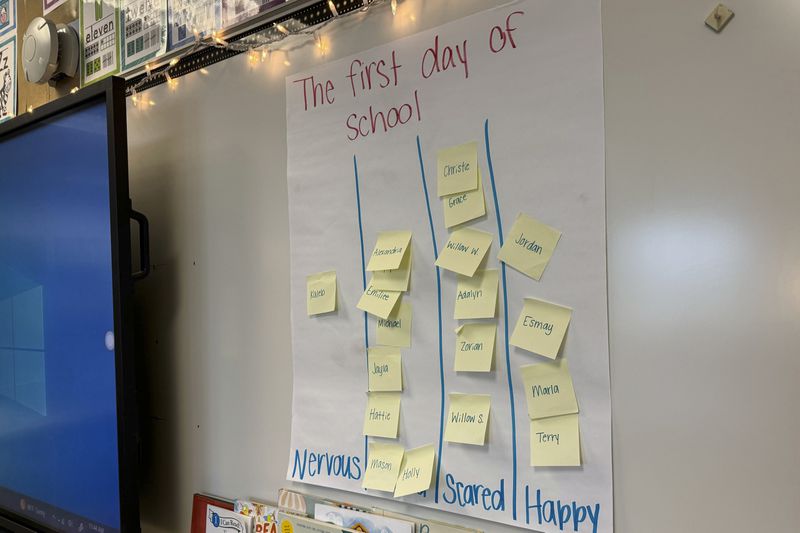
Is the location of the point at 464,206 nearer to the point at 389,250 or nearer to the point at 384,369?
the point at 389,250

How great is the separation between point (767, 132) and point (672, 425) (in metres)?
0.36

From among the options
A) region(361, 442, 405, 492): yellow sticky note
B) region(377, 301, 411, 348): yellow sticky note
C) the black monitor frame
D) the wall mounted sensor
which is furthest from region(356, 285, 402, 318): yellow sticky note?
the wall mounted sensor

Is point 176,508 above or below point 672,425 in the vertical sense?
below

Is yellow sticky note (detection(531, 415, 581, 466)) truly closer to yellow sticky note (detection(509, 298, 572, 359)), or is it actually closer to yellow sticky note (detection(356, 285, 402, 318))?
yellow sticky note (detection(509, 298, 572, 359))

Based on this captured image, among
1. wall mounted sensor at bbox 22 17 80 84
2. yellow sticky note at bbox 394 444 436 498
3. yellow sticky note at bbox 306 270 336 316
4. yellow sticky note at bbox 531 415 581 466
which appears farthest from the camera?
wall mounted sensor at bbox 22 17 80 84

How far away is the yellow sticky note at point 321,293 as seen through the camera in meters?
1.02

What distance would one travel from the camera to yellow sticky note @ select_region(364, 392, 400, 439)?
94 cm

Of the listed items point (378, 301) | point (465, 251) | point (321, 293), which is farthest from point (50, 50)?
point (465, 251)

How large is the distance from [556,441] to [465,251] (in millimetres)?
297

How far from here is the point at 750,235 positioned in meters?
0.67

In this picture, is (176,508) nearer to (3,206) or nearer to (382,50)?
(3,206)

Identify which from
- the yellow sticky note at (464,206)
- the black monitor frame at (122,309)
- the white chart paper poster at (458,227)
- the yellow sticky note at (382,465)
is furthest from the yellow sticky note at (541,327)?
the black monitor frame at (122,309)

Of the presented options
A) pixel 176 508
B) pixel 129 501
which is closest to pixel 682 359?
pixel 129 501

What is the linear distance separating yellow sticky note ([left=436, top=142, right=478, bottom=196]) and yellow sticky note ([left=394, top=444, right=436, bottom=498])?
1.33 feet
